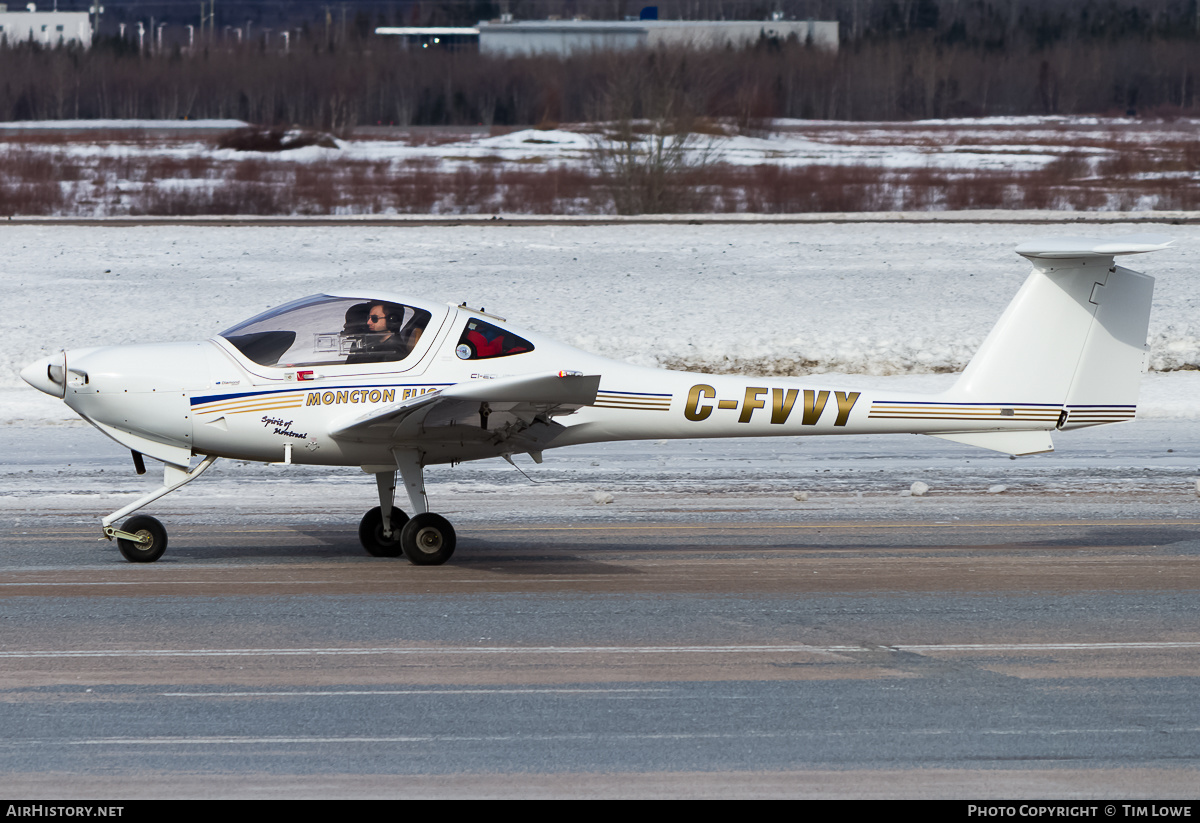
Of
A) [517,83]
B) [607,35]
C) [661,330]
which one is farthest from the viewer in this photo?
[607,35]

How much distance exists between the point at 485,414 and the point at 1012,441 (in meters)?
3.91

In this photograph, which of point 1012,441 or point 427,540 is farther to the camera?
point 1012,441

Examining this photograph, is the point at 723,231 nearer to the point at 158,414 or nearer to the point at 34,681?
the point at 158,414

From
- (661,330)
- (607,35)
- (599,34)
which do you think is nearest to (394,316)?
(661,330)

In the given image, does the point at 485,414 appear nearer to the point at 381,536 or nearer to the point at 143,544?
the point at 381,536

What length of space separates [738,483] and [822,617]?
5.12 m

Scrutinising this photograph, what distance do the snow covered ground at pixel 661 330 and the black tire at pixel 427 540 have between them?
1805mm

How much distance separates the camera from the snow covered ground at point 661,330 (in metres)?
12.7

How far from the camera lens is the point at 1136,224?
3191 centimetres

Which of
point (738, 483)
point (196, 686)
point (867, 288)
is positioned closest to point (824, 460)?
point (738, 483)

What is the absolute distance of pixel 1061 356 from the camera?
393 inches

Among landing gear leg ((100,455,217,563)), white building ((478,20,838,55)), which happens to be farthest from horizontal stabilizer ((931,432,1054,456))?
white building ((478,20,838,55))

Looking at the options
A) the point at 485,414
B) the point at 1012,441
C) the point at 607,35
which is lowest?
the point at 1012,441

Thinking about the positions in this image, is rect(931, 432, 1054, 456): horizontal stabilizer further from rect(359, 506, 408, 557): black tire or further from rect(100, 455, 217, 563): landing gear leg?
rect(100, 455, 217, 563): landing gear leg
